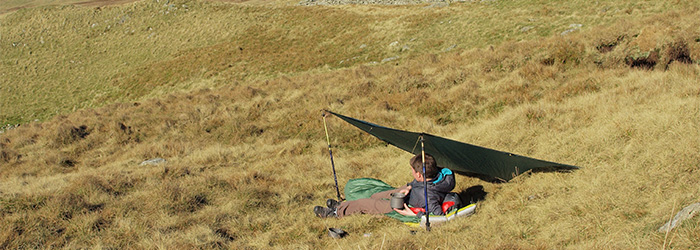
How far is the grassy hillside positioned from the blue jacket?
0.50m

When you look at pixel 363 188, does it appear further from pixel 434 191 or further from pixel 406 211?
pixel 434 191

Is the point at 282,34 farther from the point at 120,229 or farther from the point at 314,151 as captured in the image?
the point at 120,229

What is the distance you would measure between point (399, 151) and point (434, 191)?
13.5ft

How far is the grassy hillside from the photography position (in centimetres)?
532

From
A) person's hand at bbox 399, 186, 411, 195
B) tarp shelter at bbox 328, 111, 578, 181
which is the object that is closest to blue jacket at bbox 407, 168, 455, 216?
person's hand at bbox 399, 186, 411, 195

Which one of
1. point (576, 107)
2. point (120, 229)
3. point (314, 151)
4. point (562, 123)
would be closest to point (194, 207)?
point (120, 229)

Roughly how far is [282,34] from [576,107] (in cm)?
2529

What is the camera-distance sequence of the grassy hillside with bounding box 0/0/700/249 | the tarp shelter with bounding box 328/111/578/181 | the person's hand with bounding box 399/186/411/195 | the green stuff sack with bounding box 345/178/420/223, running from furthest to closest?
the green stuff sack with bounding box 345/178/420/223 → the tarp shelter with bounding box 328/111/578/181 → the person's hand with bounding box 399/186/411/195 → the grassy hillside with bounding box 0/0/700/249

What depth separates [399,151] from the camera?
1013 cm

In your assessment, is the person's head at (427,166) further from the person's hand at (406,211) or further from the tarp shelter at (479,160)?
the person's hand at (406,211)

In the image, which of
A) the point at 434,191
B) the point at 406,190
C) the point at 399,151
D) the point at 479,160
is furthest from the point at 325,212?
the point at 399,151

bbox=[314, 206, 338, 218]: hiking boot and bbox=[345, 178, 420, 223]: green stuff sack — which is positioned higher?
bbox=[314, 206, 338, 218]: hiking boot

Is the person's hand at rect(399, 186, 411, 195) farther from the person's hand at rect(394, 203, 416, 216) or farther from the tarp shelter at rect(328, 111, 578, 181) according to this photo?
the tarp shelter at rect(328, 111, 578, 181)

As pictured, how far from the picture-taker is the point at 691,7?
1438 centimetres
